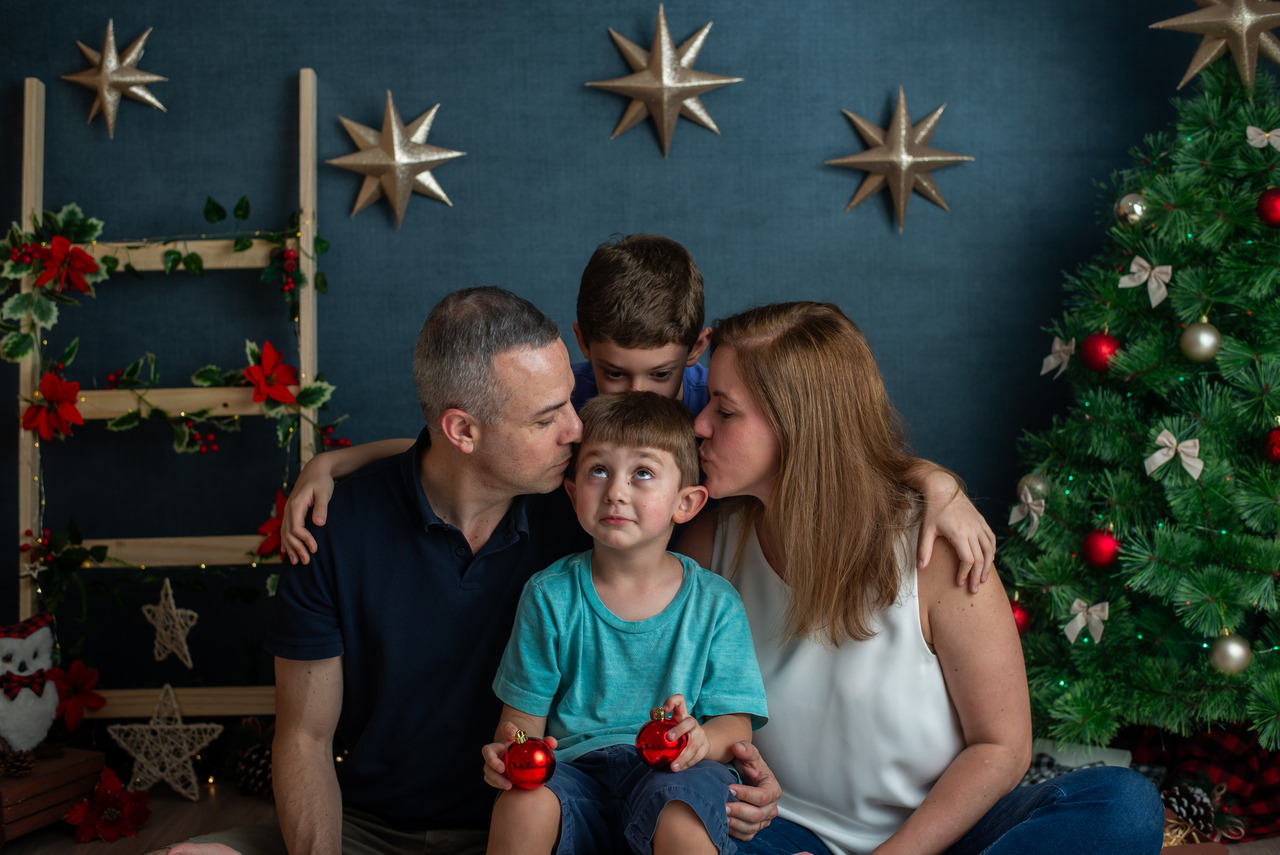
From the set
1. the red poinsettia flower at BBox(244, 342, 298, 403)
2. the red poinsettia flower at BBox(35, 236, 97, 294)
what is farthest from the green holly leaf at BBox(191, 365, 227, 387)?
the red poinsettia flower at BBox(35, 236, 97, 294)

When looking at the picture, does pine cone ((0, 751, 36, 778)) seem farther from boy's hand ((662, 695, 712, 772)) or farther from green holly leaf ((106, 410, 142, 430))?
boy's hand ((662, 695, 712, 772))

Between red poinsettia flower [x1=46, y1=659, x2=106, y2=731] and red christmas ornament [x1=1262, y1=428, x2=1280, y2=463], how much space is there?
10.0 feet

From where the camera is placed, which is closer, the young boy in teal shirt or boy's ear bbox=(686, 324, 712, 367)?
the young boy in teal shirt

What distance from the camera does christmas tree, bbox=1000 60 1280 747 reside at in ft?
7.16

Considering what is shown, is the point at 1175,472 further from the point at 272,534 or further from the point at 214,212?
the point at 214,212

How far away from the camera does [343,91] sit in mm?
2975

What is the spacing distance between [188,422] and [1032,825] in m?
2.41

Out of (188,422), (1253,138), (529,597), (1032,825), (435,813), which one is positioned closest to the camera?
(1032,825)

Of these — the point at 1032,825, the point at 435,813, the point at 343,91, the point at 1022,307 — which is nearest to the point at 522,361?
the point at 435,813

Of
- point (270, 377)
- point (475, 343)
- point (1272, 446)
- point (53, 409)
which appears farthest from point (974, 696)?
point (53, 409)

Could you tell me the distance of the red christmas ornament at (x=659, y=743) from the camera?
4.17 ft

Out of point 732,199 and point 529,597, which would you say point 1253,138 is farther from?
point 529,597

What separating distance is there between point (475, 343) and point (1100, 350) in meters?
1.60

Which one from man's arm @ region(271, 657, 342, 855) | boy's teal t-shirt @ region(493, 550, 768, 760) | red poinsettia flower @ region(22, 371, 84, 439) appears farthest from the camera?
red poinsettia flower @ region(22, 371, 84, 439)
